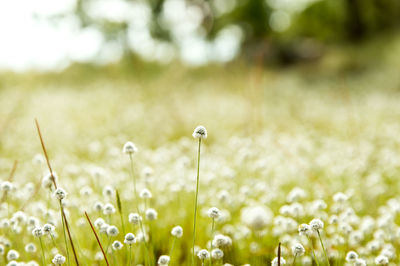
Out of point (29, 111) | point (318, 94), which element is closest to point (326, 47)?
point (318, 94)

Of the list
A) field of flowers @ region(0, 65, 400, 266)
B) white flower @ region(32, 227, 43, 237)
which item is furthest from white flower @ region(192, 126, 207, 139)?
white flower @ region(32, 227, 43, 237)

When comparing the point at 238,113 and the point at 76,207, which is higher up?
the point at 238,113

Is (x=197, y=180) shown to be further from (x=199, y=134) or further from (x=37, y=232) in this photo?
(x=37, y=232)

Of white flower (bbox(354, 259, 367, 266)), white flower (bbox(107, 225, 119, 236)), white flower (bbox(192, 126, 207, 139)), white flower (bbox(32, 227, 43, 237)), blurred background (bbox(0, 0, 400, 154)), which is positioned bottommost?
white flower (bbox(354, 259, 367, 266))

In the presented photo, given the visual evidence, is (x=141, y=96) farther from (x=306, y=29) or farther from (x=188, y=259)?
(x=306, y=29)

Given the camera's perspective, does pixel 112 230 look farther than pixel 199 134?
Yes

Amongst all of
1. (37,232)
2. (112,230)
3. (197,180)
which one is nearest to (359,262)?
(197,180)

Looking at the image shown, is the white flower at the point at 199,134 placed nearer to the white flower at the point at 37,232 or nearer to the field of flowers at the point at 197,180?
the field of flowers at the point at 197,180

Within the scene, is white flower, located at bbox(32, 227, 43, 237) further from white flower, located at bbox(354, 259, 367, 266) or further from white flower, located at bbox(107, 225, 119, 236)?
white flower, located at bbox(354, 259, 367, 266)

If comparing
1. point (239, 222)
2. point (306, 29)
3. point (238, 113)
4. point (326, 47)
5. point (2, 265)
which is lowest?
point (2, 265)
